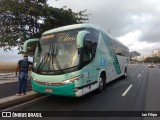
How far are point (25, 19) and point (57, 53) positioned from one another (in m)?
12.7

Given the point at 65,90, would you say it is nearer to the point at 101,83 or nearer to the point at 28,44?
the point at 101,83

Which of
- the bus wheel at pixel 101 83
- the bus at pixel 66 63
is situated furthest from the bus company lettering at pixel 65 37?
the bus wheel at pixel 101 83

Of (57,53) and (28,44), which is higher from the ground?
(28,44)

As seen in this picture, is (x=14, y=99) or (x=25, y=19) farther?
(x=25, y=19)

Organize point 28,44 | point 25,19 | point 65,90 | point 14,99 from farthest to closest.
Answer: point 25,19 → point 28,44 → point 14,99 → point 65,90

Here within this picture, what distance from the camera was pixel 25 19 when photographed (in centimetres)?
2097

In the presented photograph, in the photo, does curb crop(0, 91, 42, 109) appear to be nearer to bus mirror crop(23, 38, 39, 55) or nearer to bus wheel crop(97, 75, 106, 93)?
bus mirror crop(23, 38, 39, 55)

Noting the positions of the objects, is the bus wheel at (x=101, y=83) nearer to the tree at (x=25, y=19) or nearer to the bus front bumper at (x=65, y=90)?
the bus front bumper at (x=65, y=90)

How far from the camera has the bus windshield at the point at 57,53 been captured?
356 inches

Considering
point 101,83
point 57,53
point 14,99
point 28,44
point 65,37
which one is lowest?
point 14,99

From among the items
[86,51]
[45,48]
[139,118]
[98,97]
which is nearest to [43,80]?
[45,48]

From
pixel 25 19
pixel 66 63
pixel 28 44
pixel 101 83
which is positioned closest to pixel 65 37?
pixel 66 63

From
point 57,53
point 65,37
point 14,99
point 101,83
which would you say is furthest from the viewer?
point 101,83

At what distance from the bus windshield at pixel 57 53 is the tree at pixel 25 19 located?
35.8ft
